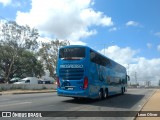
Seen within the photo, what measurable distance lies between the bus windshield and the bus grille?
793 millimetres

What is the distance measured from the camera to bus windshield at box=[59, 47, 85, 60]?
20.5 m

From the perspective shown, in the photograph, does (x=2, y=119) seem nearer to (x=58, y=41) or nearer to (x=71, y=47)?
(x=71, y=47)

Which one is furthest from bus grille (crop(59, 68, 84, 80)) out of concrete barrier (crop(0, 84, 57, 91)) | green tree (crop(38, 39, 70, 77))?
green tree (crop(38, 39, 70, 77))

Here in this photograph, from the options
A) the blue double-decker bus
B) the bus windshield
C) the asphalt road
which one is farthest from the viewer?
the bus windshield

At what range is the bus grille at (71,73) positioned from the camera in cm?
2038

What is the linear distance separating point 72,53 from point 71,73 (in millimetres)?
1372

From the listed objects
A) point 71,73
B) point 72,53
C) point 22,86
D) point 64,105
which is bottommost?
point 64,105

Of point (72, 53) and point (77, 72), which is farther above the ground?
point (72, 53)

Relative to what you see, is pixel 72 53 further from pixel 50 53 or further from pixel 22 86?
pixel 50 53

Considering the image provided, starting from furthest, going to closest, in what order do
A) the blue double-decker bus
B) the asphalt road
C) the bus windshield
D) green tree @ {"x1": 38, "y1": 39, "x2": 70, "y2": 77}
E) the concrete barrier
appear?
green tree @ {"x1": 38, "y1": 39, "x2": 70, "y2": 77}
the concrete barrier
the bus windshield
the blue double-decker bus
the asphalt road

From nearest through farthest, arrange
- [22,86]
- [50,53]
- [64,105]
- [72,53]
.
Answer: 1. [64,105]
2. [72,53]
3. [22,86]
4. [50,53]

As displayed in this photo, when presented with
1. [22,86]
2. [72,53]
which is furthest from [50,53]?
[72,53]

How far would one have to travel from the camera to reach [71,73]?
2062 centimetres

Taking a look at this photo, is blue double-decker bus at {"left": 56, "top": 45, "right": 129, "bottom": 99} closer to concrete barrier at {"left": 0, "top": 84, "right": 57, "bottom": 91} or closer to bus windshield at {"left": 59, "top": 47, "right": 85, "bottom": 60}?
bus windshield at {"left": 59, "top": 47, "right": 85, "bottom": 60}
